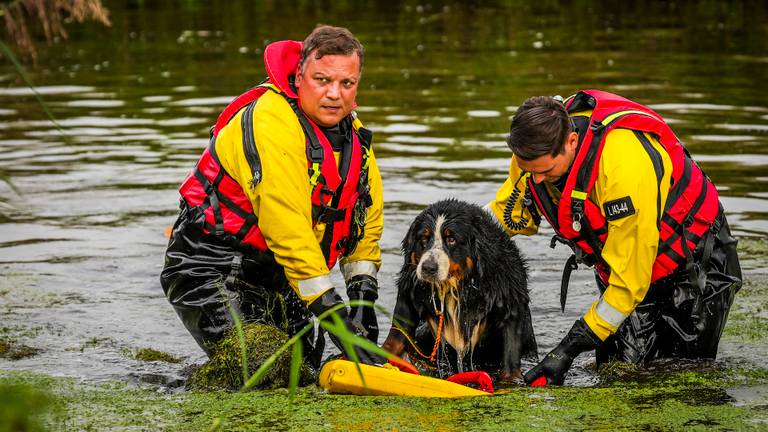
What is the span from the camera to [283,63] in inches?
237

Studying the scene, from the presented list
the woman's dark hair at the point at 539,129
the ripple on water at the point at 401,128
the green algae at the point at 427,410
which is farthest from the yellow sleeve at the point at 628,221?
the ripple on water at the point at 401,128

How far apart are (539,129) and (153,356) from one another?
3107 mm

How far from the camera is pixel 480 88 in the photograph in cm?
1741

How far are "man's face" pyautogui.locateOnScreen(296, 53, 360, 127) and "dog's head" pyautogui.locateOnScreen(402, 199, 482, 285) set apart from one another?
87cm

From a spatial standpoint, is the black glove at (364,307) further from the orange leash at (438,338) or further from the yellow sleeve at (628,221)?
the yellow sleeve at (628,221)

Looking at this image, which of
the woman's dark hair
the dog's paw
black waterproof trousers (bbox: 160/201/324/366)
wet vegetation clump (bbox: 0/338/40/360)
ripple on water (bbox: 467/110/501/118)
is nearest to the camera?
the woman's dark hair

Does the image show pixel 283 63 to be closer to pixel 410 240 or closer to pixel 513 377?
pixel 410 240

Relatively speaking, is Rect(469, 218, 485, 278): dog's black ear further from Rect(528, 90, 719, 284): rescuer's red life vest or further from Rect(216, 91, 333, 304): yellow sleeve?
Rect(216, 91, 333, 304): yellow sleeve

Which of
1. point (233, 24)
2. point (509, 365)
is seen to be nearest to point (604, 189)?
point (509, 365)

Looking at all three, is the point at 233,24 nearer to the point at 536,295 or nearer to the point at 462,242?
the point at 536,295

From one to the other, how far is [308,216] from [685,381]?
234 cm

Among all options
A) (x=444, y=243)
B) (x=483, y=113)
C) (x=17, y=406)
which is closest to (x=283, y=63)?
(x=444, y=243)

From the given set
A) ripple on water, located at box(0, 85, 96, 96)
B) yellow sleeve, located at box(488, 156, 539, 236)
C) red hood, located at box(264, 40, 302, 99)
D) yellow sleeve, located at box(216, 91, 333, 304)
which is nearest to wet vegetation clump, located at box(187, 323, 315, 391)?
yellow sleeve, located at box(216, 91, 333, 304)

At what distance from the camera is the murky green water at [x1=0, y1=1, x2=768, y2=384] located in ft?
27.2
